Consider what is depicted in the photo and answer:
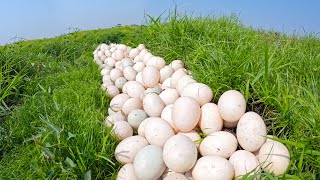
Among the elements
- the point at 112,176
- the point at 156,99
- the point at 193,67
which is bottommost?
the point at 112,176

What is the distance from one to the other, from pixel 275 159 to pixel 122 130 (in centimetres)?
109

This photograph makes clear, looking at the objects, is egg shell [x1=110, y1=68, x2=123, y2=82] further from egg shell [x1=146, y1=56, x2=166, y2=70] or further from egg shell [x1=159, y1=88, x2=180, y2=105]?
egg shell [x1=159, y1=88, x2=180, y2=105]

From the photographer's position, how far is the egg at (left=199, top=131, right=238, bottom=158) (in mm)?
2158

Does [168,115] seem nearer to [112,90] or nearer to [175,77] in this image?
[175,77]

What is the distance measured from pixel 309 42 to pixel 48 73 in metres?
3.64

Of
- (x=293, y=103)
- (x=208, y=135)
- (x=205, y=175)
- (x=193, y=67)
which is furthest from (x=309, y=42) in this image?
(x=205, y=175)

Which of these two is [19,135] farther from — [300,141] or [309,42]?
[309,42]

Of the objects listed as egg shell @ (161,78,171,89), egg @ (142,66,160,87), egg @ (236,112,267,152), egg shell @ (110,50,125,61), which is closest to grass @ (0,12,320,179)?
egg @ (236,112,267,152)

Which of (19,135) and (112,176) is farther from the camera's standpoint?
(19,135)

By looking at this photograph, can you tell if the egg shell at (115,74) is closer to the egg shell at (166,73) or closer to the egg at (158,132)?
the egg shell at (166,73)

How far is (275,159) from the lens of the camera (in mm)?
2082

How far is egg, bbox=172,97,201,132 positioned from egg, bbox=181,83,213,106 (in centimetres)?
14

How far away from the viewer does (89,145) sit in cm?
232

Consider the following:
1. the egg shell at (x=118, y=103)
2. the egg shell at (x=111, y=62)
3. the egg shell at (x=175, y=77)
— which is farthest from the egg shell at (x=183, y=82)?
the egg shell at (x=111, y=62)
